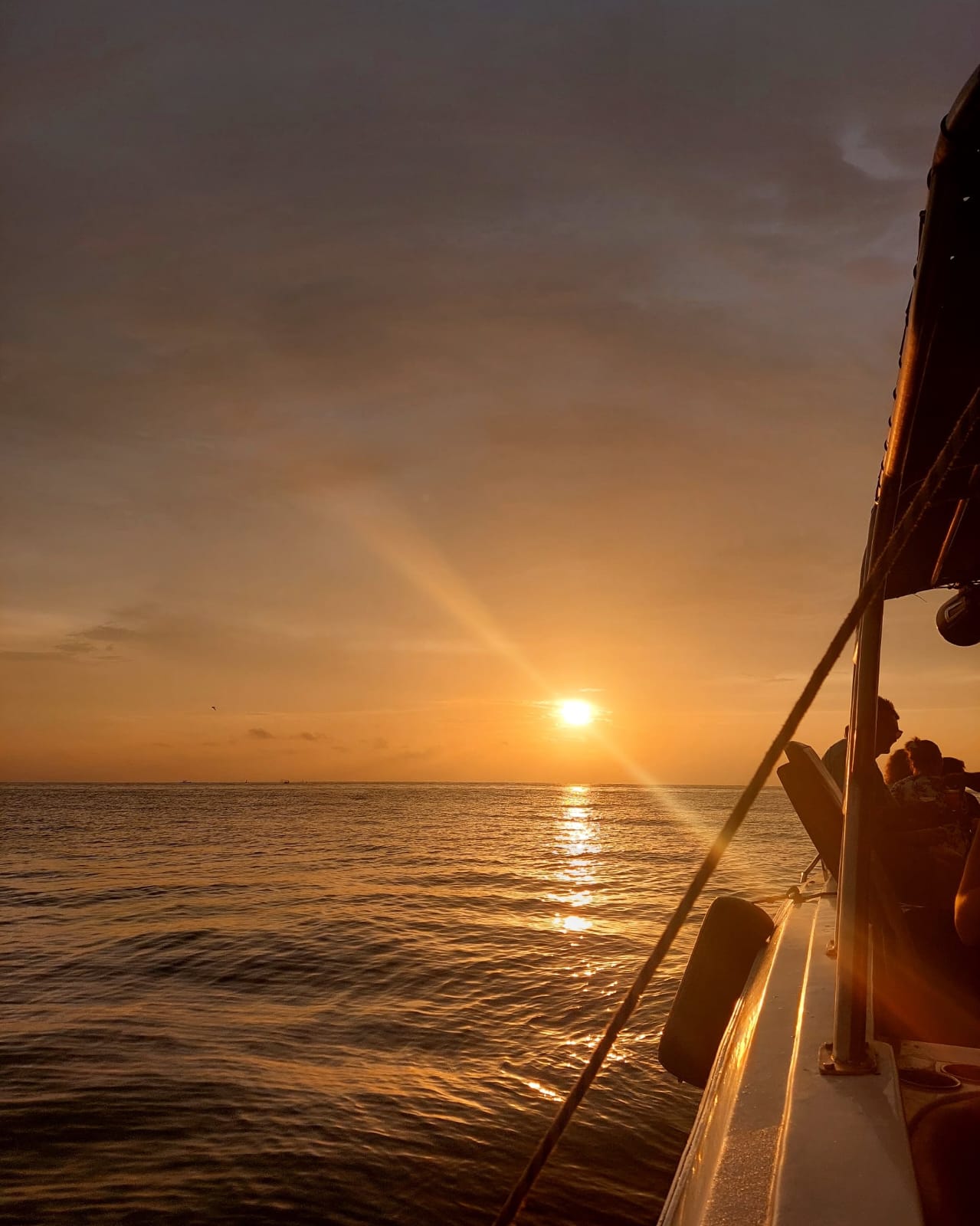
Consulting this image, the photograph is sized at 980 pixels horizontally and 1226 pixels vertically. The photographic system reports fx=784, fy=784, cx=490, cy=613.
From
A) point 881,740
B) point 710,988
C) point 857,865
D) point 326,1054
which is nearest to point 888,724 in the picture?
point 881,740

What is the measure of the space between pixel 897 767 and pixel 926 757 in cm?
43

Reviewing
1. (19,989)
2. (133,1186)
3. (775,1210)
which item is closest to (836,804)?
(775,1210)

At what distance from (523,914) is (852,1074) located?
1451 centimetres

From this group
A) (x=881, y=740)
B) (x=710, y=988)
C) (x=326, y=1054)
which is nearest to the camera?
(x=710, y=988)

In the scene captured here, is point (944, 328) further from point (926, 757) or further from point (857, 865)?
point (926, 757)

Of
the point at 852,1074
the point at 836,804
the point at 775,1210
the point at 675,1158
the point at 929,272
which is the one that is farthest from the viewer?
the point at 675,1158

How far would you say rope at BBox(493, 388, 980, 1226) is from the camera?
1.63m

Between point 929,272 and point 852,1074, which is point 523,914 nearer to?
point 852,1074

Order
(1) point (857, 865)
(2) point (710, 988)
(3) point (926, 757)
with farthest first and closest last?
(3) point (926, 757)
(2) point (710, 988)
(1) point (857, 865)

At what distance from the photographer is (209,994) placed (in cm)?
970

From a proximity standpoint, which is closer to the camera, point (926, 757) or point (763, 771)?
point (763, 771)

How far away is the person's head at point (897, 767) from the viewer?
6.85 m

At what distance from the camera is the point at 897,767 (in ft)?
22.9

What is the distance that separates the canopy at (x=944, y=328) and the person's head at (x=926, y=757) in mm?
3569
